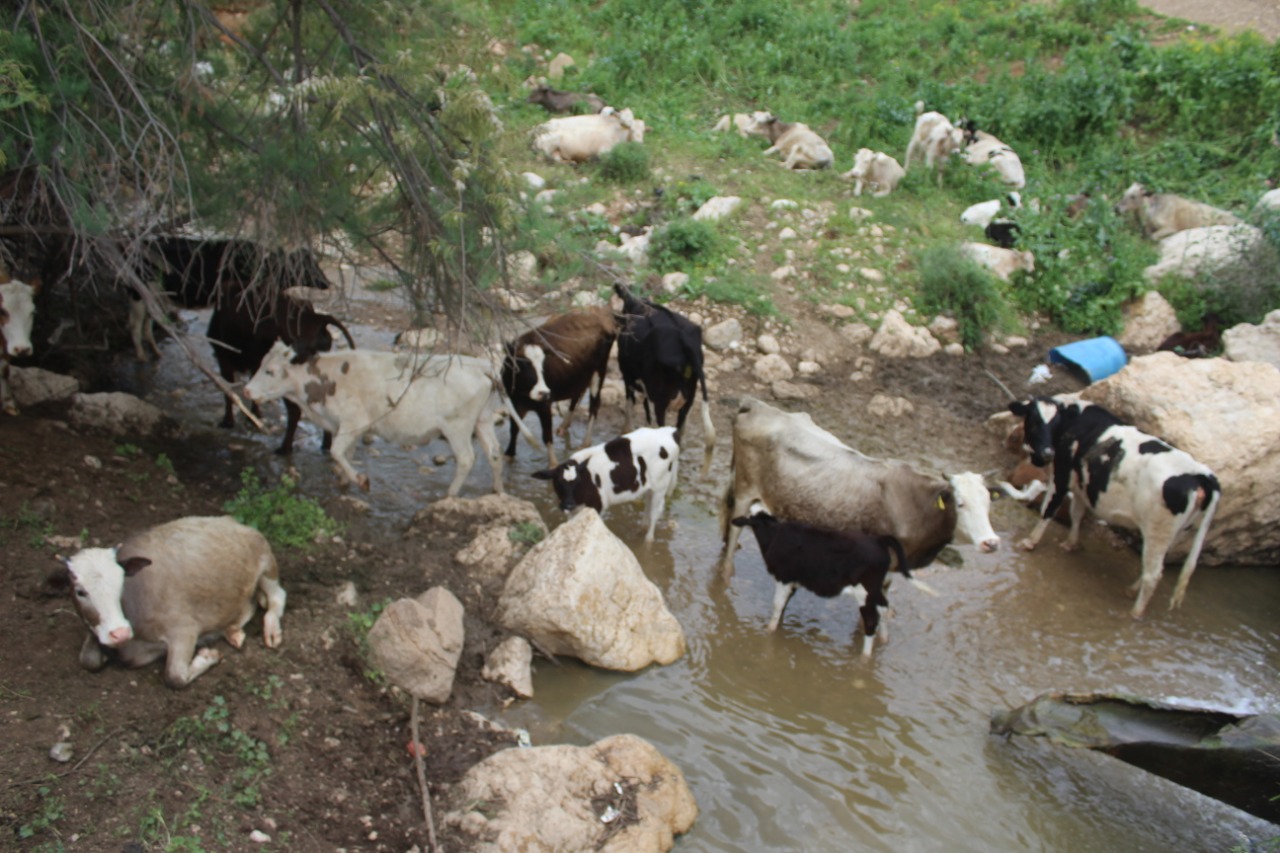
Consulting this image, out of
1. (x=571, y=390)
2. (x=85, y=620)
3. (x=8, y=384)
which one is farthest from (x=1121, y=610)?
(x=8, y=384)

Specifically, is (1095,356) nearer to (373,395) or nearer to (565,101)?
(373,395)

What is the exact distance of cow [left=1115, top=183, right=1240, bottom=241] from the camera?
14.2m

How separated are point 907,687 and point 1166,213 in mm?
10673

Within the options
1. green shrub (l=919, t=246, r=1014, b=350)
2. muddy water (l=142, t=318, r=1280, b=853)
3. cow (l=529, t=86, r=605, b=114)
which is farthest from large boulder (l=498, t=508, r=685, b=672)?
cow (l=529, t=86, r=605, b=114)

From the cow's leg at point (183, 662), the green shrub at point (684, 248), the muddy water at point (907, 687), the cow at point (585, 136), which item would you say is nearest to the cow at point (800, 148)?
the cow at point (585, 136)

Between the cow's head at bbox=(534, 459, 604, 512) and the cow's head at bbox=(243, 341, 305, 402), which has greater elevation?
the cow's head at bbox=(243, 341, 305, 402)

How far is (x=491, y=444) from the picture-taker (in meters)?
8.73

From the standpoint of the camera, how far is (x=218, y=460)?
857cm

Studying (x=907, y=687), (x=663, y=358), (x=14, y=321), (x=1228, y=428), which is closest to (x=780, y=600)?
Answer: (x=907, y=687)

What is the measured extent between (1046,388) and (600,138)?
759 cm

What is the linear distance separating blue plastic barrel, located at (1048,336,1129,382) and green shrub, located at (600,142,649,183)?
6255 millimetres

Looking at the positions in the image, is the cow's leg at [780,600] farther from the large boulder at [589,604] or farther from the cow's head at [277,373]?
the cow's head at [277,373]

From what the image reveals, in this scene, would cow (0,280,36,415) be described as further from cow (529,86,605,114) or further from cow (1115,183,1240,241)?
cow (1115,183,1240,241)

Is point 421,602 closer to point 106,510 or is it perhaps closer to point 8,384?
point 106,510
